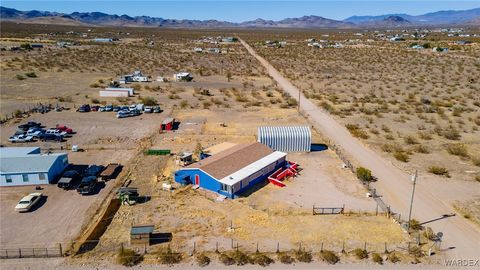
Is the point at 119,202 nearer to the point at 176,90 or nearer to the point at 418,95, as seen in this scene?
the point at 176,90

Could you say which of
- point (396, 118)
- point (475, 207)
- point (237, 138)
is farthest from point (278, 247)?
point (396, 118)

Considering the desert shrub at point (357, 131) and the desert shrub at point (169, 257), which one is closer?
the desert shrub at point (169, 257)

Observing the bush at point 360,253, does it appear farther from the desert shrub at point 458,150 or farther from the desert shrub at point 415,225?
the desert shrub at point 458,150

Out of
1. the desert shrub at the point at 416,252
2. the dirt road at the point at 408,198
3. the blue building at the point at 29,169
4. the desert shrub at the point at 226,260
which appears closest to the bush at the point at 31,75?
the blue building at the point at 29,169

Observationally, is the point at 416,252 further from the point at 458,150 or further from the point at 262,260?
the point at 458,150

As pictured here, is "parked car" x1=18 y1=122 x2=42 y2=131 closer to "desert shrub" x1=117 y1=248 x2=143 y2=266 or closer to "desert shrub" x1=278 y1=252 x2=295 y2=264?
"desert shrub" x1=117 y1=248 x2=143 y2=266

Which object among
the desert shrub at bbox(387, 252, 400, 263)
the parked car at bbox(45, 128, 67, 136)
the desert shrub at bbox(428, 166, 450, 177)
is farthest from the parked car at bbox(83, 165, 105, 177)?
the desert shrub at bbox(428, 166, 450, 177)

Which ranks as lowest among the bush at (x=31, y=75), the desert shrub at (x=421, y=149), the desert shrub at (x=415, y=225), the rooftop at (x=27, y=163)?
the desert shrub at (x=415, y=225)
